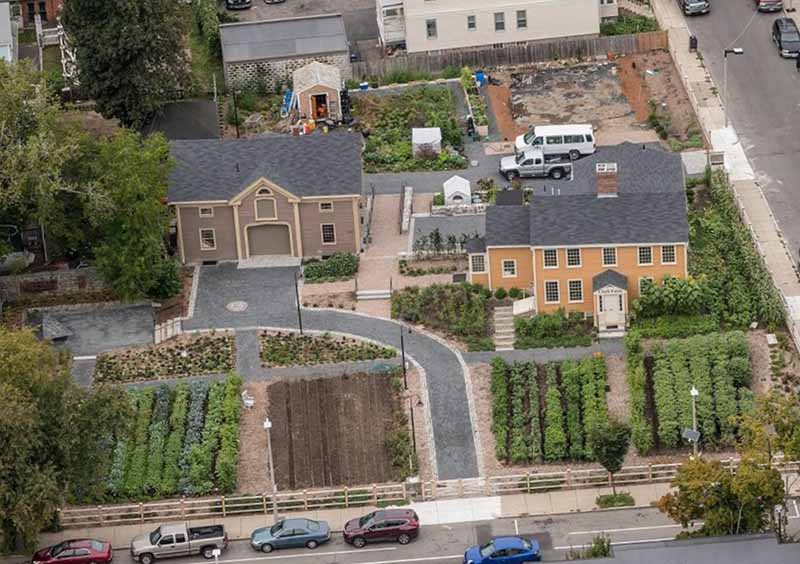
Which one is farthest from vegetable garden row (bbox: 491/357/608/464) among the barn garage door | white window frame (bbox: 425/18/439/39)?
white window frame (bbox: 425/18/439/39)

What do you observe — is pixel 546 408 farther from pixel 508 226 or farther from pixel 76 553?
pixel 76 553

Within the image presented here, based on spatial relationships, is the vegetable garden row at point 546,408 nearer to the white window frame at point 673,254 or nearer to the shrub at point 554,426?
the shrub at point 554,426

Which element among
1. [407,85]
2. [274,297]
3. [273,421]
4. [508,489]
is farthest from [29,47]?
[508,489]

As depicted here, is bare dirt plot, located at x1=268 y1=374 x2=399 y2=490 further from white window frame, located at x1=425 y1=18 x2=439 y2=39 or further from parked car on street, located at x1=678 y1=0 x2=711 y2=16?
parked car on street, located at x1=678 y1=0 x2=711 y2=16

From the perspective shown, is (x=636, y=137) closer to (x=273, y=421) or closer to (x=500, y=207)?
(x=500, y=207)

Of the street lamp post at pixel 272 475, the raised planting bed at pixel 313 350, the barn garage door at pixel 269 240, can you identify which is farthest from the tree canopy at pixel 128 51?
the street lamp post at pixel 272 475

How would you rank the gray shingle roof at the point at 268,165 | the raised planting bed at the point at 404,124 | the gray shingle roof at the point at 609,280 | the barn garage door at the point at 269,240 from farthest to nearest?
the raised planting bed at the point at 404,124 < the barn garage door at the point at 269,240 < the gray shingle roof at the point at 268,165 < the gray shingle roof at the point at 609,280
